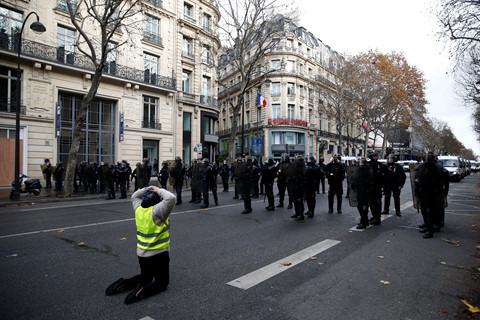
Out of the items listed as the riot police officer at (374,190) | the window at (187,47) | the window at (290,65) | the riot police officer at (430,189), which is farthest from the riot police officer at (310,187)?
the window at (290,65)

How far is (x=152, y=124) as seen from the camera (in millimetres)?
24875

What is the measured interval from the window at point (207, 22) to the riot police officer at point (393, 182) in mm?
25874

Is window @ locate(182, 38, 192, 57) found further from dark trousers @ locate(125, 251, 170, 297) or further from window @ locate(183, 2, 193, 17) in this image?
dark trousers @ locate(125, 251, 170, 297)

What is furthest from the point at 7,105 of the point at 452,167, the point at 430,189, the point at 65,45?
the point at 452,167

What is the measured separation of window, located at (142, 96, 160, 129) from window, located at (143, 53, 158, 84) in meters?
1.57

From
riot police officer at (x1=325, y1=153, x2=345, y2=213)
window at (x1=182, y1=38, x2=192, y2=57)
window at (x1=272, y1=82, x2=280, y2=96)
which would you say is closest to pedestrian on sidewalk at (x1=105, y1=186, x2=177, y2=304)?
riot police officer at (x1=325, y1=153, x2=345, y2=213)

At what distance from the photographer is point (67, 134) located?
67.5 feet

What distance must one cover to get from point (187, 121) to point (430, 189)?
79.9 ft

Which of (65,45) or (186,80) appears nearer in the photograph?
(65,45)

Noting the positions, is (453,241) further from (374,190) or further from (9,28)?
(9,28)

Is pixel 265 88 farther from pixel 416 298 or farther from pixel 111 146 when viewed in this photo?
pixel 416 298

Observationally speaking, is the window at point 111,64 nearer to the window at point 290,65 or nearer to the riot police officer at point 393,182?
the riot police officer at point 393,182

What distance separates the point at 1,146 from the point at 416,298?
21.3 m

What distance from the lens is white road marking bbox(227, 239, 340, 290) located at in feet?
12.4
